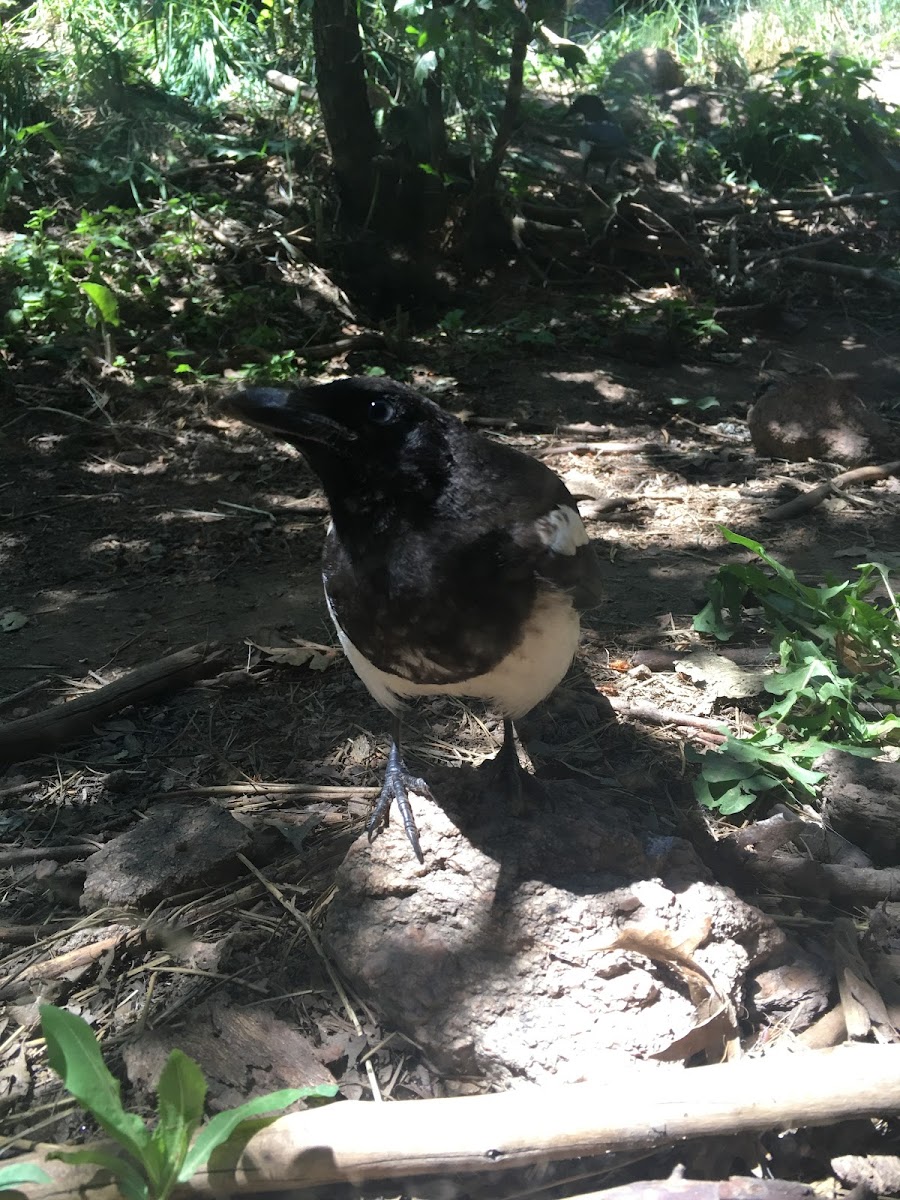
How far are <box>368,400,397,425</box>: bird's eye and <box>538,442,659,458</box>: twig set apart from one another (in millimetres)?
3304

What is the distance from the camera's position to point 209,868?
2.67 m

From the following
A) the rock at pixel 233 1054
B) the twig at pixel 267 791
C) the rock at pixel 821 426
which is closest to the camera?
the rock at pixel 233 1054

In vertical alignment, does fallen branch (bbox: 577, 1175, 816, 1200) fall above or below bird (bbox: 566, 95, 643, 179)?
below

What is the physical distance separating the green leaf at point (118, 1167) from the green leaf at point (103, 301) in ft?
17.3

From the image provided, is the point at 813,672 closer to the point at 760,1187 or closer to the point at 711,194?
the point at 760,1187

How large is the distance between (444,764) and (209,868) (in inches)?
36.6

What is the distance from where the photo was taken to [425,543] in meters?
2.46

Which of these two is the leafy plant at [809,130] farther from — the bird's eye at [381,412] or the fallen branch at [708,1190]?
the fallen branch at [708,1190]

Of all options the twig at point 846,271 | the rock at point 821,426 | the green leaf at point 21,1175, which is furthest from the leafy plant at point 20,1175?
the twig at point 846,271

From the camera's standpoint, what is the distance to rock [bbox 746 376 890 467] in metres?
5.66

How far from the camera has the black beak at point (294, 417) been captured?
8.14ft

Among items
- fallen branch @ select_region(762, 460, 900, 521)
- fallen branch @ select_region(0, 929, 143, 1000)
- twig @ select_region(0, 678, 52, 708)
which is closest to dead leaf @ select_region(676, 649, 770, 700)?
fallen branch @ select_region(762, 460, 900, 521)

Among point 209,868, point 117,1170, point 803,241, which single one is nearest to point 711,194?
point 803,241

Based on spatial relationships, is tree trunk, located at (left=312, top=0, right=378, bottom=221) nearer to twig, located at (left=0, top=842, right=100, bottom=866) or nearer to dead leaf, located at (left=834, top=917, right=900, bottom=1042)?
twig, located at (left=0, top=842, right=100, bottom=866)
